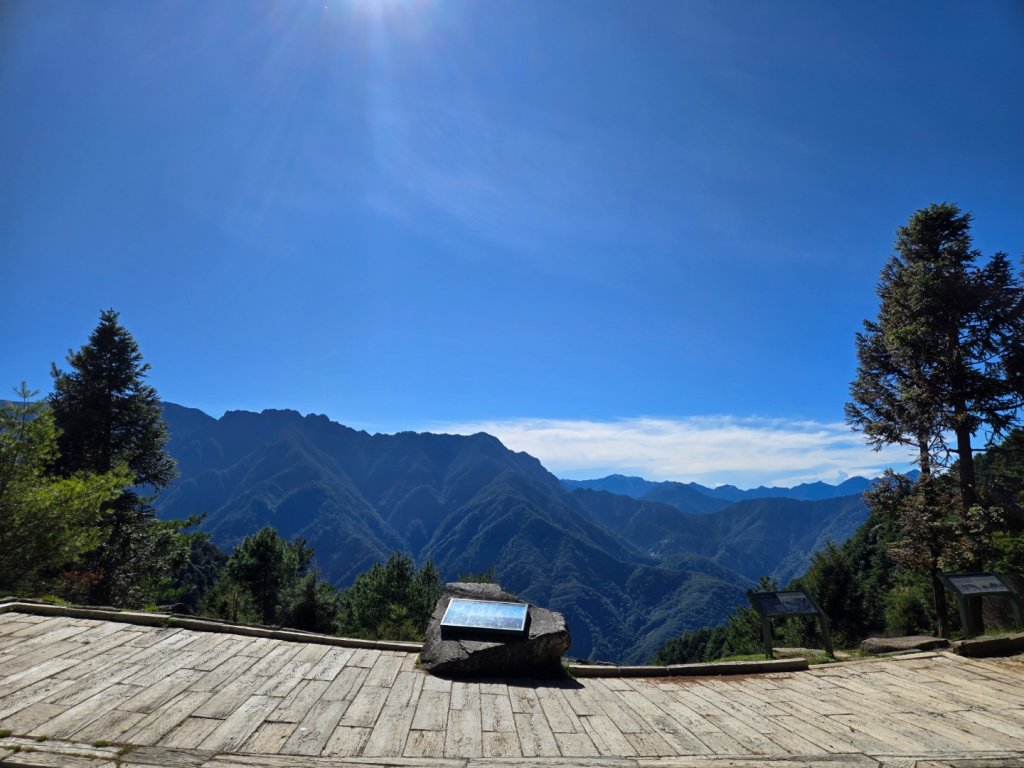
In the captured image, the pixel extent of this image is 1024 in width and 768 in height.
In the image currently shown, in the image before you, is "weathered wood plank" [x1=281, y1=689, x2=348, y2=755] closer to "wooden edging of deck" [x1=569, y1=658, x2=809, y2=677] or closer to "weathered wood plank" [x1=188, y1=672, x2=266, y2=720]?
"weathered wood plank" [x1=188, y1=672, x2=266, y2=720]

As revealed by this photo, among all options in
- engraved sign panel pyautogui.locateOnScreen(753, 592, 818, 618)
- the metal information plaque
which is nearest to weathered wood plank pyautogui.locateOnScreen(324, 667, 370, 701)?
the metal information plaque

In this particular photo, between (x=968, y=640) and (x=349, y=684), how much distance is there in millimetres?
9479

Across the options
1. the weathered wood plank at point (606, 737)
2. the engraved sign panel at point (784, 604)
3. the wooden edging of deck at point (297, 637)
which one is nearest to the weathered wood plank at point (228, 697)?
the wooden edging of deck at point (297, 637)

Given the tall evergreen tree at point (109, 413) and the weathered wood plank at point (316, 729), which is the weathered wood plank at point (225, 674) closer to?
the weathered wood plank at point (316, 729)

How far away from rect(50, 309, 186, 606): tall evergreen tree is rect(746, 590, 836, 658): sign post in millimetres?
23626

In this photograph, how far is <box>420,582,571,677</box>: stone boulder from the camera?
22.7 ft

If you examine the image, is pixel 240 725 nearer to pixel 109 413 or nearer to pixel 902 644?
pixel 902 644

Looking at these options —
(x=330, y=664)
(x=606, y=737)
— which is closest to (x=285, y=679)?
(x=330, y=664)

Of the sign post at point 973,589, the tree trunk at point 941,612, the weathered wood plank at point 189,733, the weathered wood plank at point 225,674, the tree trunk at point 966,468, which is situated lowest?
the tree trunk at point 941,612

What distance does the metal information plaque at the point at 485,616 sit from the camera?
24.6 ft

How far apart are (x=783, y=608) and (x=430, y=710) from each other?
22.4 feet

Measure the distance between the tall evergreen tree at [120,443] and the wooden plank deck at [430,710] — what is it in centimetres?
1751

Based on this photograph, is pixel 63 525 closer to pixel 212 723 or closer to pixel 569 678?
pixel 212 723

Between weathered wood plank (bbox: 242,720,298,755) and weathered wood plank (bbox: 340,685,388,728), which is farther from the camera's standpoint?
weathered wood plank (bbox: 340,685,388,728)
